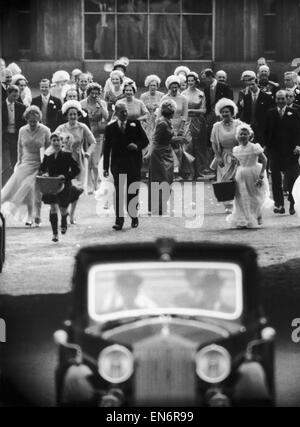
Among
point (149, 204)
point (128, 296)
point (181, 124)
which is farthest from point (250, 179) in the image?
point (128, 296)

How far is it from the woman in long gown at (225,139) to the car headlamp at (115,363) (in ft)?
6.75

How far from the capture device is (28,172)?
34.2ft

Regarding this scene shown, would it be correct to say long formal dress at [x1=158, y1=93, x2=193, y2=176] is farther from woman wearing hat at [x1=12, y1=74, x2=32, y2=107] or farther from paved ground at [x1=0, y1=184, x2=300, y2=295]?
woman wearing hat at [x1=12, y1=74, x2=32, y2=107]

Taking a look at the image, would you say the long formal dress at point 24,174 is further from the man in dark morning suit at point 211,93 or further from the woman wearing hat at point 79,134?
the man in dark morning suit at point 211,93

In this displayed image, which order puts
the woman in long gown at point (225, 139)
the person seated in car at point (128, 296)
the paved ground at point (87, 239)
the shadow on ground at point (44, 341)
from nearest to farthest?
1. the person seated in car at point (128, 296)
2. the shadow on ground at point (44, 341)
3. the paved ground at point (87, 239)
4. the woman in long gown at point (225, 139)

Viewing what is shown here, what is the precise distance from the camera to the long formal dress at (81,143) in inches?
412

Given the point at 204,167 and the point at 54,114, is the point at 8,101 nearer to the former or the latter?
the point at 54,114

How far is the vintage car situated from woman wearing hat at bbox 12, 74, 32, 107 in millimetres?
1789

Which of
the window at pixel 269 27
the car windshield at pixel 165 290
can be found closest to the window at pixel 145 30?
the window at pixel 269 27

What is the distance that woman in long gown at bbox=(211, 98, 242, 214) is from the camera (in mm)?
10523
